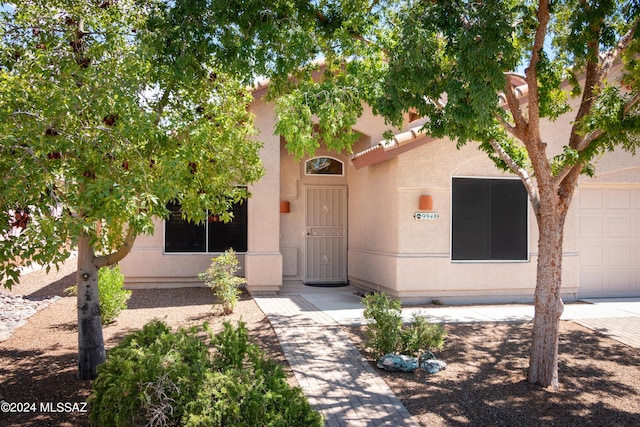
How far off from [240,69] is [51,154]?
2.40 metres

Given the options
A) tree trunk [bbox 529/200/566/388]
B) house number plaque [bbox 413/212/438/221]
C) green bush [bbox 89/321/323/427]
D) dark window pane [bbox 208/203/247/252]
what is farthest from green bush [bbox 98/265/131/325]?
tree trunk [bbox 529/200/566/388]

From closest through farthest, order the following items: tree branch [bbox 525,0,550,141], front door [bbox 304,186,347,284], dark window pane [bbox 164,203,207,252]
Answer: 1. tree branch [bbox 525,0,550,141]
2. dark window pane [bbox 164,203,207,252]
3. front door [bbox 304,186,347,284]

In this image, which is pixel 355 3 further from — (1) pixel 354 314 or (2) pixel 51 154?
(1) pixel 354 314

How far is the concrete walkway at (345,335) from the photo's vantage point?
200 inches

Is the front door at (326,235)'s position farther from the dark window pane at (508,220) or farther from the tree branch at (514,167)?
the tree branch at (514,167)

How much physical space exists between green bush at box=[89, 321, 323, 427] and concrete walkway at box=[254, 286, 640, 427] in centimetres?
120

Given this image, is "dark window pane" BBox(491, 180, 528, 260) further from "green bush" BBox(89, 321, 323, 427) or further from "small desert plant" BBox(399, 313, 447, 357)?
"green bush" BBox(89, 321, 323, 427)

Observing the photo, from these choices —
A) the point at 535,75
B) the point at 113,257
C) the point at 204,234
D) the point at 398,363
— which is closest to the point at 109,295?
the point at 113,257

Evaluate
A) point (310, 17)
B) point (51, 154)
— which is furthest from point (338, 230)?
point (51, 154)

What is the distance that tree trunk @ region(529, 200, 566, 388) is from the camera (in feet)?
18.6

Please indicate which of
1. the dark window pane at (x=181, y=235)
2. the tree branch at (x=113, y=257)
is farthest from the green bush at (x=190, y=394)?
the dark window pane at (x=181, y=235)

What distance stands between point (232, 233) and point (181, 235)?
1198mm

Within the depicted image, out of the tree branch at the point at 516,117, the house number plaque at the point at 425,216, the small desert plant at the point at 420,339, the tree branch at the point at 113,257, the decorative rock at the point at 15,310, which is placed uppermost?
the tree branch at the point at 516,117

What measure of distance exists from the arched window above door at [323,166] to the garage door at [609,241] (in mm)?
5611
